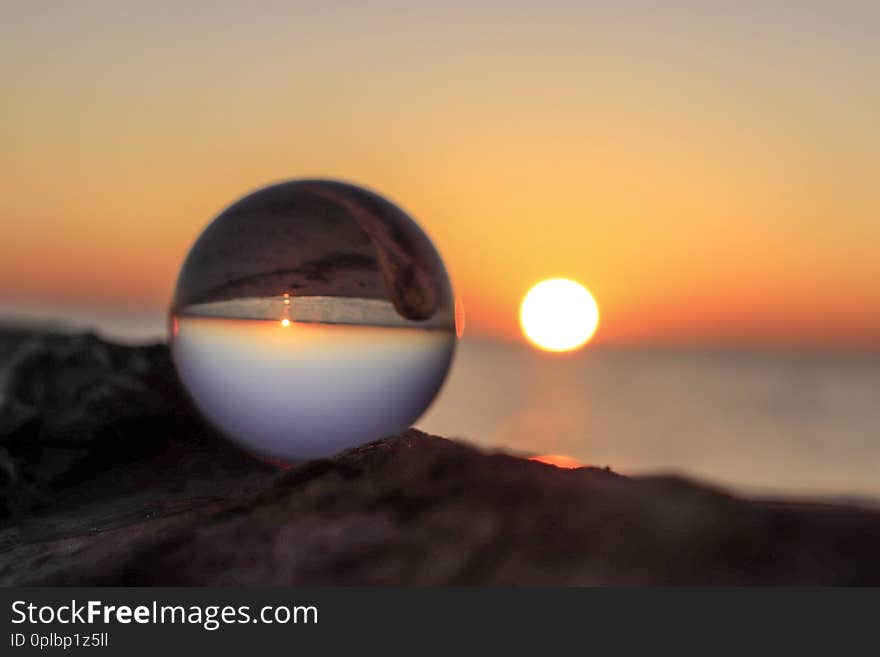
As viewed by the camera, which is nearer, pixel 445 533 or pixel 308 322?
pixel 445 533

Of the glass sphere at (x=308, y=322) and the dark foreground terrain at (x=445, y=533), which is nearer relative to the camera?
the dark foreground terrain at (x=445, y=533)

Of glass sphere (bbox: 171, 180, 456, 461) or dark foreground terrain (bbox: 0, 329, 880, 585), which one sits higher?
glass sphere (bbox: 171, 180, 456, 461)

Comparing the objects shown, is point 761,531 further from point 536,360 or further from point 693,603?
point 536,360

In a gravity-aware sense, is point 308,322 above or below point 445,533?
above

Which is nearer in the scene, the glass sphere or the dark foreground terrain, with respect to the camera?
the dark foreground terrain

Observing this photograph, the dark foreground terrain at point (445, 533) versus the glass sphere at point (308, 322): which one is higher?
the glass sphere at point (308, 322)
